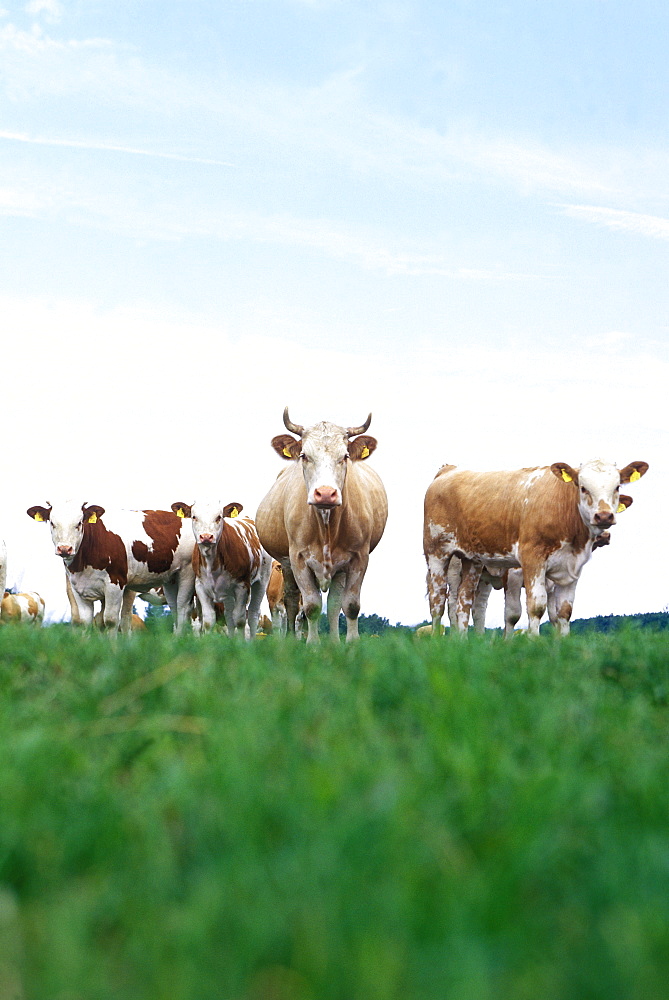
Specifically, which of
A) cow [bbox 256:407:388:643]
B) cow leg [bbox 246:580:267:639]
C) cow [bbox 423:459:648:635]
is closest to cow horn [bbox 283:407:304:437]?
cow [bbox 256:407:388:643]

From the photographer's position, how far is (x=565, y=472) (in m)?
13.5

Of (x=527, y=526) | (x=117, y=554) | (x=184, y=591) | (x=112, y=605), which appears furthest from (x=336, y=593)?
(x=184, y=591)

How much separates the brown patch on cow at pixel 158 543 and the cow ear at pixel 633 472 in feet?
25.4

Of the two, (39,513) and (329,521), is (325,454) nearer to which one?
Answer: (329,521)

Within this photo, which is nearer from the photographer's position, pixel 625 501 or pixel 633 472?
pixel 633 472

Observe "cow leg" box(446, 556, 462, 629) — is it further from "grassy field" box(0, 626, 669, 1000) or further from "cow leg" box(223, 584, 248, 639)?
"grassy field" box(0, 626, 669, 1000)

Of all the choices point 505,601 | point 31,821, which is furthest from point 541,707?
point 505,601

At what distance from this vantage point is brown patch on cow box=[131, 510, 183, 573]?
17188 millimetres

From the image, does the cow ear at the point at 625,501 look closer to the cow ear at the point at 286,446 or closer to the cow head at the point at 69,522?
the cow ear at the point at 286,446

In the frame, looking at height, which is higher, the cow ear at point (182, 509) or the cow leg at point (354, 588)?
the cow ear at point (182, 509)

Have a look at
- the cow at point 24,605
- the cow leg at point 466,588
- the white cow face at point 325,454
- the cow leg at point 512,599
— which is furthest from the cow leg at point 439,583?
the cow at point 24,605

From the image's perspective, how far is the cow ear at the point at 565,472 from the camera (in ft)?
43.9

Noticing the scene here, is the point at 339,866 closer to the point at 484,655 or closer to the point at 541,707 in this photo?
the point at 541,707

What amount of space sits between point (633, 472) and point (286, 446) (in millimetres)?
5083
